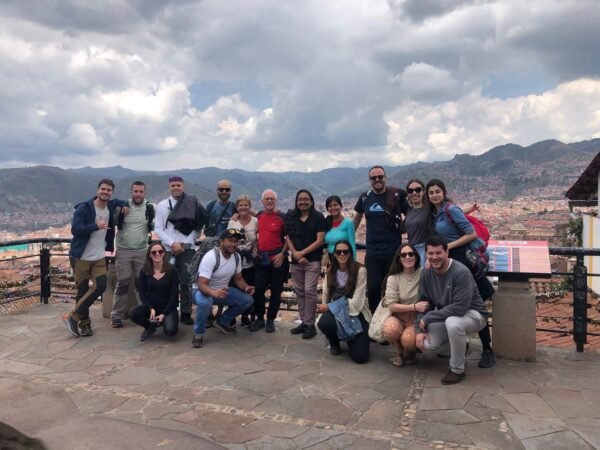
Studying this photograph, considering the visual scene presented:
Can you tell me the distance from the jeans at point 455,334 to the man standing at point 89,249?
368cm

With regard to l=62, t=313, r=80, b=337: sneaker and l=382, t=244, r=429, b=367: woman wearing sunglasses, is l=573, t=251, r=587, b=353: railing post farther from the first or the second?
l=62, t=313, r=80, b=337: sneaker

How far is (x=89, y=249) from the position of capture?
17.1 feet

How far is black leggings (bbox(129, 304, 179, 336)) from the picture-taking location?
493 cm

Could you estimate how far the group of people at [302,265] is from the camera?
12.7 feet

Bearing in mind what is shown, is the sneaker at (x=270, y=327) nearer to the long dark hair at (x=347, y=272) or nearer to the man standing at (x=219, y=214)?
the long dark hair at (x=347, y=272)

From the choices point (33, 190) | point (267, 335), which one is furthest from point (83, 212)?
point (33, 190)

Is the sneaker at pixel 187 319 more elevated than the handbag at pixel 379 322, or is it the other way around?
the handbag at pixel 379 322

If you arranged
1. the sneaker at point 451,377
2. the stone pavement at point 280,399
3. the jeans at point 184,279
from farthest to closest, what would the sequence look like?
1. the jeans at point 184,279
2. the sneaker at point 451,377
3. the stone pavement at point 280,399

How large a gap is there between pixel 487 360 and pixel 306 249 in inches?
79.9

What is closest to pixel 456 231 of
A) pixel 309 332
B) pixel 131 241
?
pixel 309 332

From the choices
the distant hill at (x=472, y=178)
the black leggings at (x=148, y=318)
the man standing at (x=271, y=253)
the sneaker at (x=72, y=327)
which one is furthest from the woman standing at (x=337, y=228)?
the distant hill at (x=472, y=178)

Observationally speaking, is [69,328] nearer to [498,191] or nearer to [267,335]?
[267,335]

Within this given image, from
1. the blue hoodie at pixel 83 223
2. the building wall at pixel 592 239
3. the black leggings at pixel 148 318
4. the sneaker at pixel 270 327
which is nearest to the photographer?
the black leggings at pixel 148 318

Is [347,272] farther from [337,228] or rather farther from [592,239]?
[592,239]
